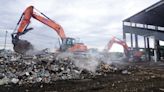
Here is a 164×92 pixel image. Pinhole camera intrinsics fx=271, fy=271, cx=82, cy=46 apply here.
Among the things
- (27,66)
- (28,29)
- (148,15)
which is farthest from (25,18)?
(148,15)

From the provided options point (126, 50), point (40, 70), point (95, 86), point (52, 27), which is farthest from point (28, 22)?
point (126, 50)

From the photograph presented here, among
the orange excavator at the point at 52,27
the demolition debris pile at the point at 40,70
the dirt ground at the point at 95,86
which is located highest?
the orange excavator at the point at 52,27

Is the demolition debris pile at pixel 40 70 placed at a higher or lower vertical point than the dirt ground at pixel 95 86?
higher

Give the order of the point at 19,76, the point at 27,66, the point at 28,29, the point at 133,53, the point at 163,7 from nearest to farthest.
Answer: the point at 19,76
the point at 27,66
the point at 28,29
the point at 163,7
the point at 133,53

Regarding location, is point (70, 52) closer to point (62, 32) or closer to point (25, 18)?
point (62, 32)

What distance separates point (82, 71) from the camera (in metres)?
20.1

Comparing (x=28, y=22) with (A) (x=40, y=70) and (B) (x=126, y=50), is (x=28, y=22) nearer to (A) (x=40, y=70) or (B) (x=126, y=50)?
(A) (x=40, y=70)

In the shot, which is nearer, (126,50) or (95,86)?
(95,86)

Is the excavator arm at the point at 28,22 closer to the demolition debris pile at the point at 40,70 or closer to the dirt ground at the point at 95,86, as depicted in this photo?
the demolition debris pile at the point at 40,70

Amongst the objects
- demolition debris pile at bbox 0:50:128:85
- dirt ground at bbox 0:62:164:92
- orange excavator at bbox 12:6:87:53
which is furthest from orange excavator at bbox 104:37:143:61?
dirt ground at bbox 0:62:164:92

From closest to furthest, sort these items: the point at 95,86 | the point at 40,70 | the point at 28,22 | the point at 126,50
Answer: the point at 95,86
the point at 40,70
the point at 28,22
the point at 126,50

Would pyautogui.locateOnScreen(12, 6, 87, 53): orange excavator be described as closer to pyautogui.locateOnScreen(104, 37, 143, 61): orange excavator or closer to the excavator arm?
the excavator arm

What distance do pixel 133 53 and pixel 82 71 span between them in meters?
22.9

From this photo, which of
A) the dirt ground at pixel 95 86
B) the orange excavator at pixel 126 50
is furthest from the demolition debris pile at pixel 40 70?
the orange excavator at pixel 126 50
